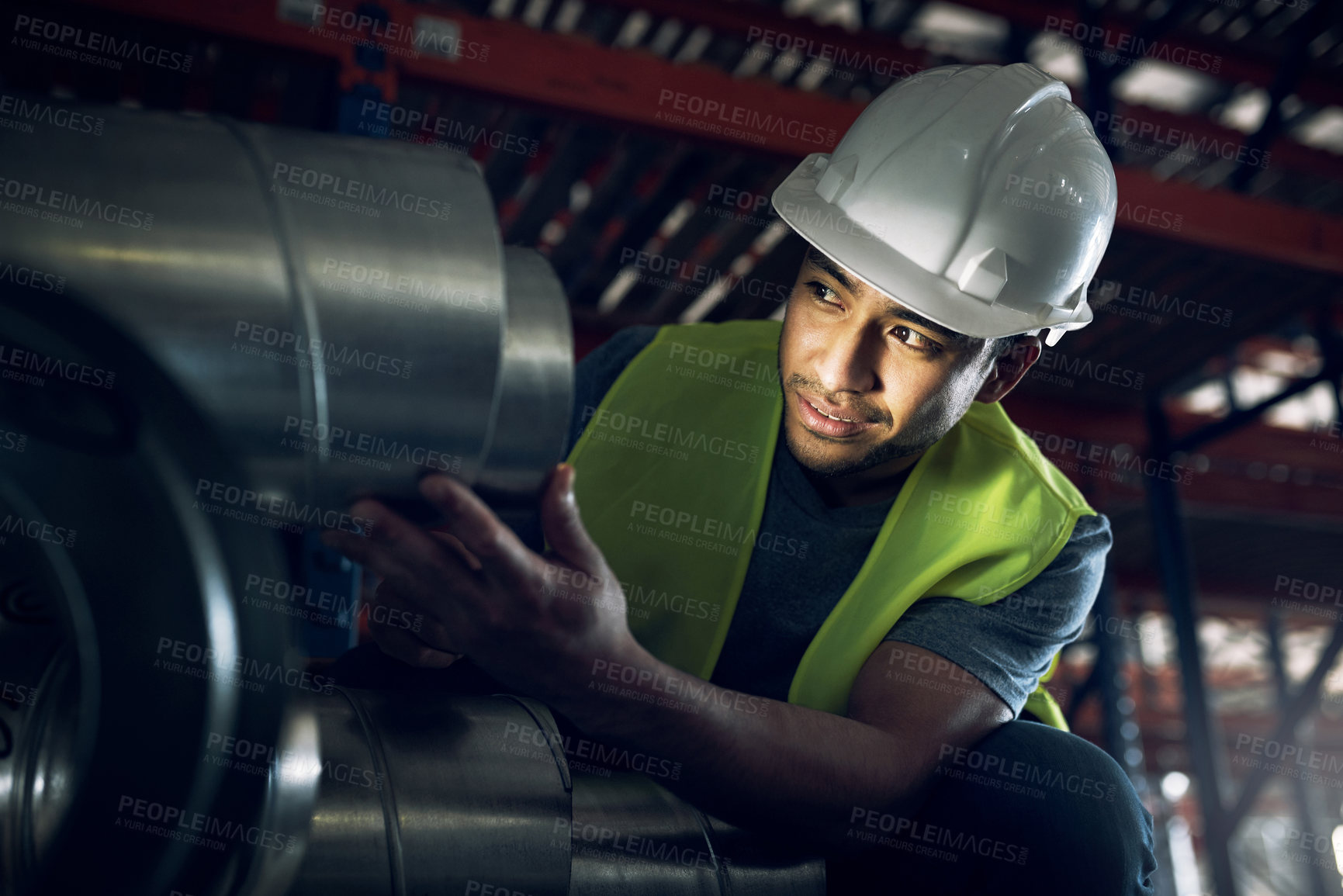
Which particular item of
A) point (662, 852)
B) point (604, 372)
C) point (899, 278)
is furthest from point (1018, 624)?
point (604, 372)

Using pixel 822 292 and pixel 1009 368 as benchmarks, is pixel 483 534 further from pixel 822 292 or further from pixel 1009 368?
pixel 1009 368

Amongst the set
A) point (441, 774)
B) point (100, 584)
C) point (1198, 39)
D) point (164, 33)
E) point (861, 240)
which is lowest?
point (164, 33)

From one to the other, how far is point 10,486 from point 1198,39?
203 inches

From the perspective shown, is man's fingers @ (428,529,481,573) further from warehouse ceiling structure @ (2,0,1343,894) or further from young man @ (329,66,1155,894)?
warehouse ceiling structure @ (2,0,1343,894)

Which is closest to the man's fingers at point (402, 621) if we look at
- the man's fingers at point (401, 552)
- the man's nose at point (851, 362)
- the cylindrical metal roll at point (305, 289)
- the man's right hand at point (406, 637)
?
the man's right hand at point (406, 637)

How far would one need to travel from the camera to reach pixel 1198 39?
464 centimetres

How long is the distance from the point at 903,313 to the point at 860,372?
0.11 meters

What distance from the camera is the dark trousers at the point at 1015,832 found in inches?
48.2

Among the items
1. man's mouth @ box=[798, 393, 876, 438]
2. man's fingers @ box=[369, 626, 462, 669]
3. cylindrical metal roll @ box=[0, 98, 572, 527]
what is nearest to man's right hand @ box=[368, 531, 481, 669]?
man's fingers @ box=[369, 626, 462, 669]

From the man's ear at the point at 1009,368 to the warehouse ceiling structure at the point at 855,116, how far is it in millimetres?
1744

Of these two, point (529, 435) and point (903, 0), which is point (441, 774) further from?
point (903, 0)

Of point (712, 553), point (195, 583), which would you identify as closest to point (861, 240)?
point (712, 553)

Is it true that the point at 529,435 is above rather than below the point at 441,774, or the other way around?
above

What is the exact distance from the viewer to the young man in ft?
4.04
